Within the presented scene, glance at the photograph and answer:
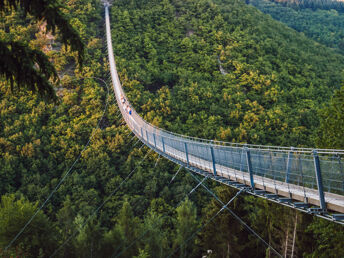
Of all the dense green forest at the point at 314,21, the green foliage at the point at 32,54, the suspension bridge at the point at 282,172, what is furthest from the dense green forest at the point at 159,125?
the dense green forest at the point at 314,21

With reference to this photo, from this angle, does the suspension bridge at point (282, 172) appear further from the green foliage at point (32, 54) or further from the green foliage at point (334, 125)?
the green foliage at point (32, 54)

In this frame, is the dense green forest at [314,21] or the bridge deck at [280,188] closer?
the bridge deck at [280,188]

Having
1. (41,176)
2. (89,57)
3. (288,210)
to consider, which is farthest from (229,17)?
(288,210)

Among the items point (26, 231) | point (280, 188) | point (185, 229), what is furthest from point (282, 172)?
point (185, 229)

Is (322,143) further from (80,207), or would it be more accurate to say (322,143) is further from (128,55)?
(128,55)

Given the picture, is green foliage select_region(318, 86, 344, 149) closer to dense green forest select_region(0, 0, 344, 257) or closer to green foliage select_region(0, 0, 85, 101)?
dense green forest select_region(0, 0, 344, 257)

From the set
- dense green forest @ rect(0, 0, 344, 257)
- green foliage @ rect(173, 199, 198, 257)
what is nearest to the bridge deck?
dense green forest @ rect(0, 0, 344, 257)

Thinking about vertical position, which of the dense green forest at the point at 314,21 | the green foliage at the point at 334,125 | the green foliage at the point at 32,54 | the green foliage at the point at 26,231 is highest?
the green foliage at the point at 32,54
